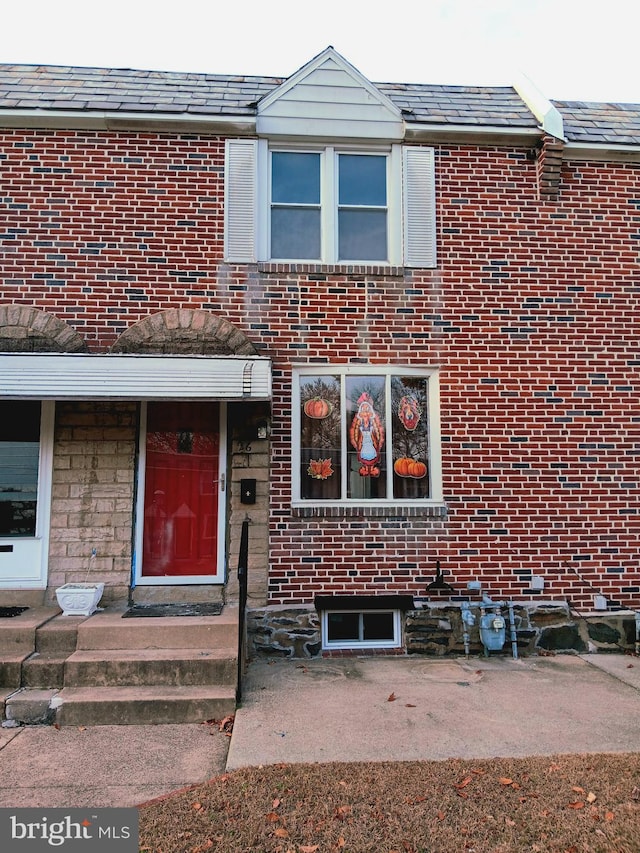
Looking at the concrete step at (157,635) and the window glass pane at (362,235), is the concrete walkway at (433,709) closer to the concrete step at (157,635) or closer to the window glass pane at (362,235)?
the concrete step at (157,635)

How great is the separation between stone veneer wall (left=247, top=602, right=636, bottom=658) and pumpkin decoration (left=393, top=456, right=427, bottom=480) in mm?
1428

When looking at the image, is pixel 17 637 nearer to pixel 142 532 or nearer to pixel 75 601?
pixel 75 601

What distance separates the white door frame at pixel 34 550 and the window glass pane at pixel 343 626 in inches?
121

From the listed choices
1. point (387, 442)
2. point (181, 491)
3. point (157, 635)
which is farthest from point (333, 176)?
point (157, 635)

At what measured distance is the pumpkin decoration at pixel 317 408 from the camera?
6.24m

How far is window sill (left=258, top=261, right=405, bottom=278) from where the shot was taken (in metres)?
6.25

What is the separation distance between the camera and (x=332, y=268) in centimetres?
631

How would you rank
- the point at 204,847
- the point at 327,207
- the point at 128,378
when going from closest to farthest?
1. the point at 204,847
2. the point at 128,378
3. the point at 327,207

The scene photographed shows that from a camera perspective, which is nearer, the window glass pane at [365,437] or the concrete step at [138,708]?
the concrete step at [138,708]

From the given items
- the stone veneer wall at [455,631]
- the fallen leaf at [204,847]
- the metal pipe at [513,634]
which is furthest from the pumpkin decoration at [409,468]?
the fallen leaf at [204,847]

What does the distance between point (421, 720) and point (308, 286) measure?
176 inches

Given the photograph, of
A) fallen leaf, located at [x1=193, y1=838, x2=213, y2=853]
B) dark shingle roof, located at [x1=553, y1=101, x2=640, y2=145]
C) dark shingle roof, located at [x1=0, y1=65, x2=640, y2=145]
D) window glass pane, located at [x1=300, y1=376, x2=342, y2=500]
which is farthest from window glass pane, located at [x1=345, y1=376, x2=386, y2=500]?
dark shingle roof, located at [x1=553, y1=101, x2=640, y2=145]

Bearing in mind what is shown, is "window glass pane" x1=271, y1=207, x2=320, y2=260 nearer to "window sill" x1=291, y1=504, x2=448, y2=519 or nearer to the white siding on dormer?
the white siding on dormer

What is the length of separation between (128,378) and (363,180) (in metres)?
3.69
